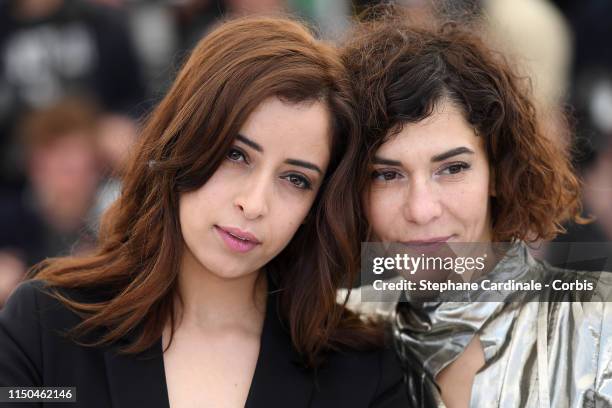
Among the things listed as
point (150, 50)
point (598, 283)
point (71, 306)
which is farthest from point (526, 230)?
point (150, 50)

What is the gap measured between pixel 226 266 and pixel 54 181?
2.03 m

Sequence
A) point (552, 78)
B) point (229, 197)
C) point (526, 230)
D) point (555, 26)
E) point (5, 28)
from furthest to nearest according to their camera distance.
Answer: point (5, 28)
point (555, 26)
point (552, 78)
point (526, 230)
point (229, 197)

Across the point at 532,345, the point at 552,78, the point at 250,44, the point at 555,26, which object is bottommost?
the point at 532,345

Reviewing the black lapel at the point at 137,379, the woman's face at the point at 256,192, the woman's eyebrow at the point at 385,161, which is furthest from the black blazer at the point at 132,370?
the woman's eyebrow at the point at 385,161

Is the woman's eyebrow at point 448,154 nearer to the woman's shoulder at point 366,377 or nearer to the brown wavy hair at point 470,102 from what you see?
the brown wavy hair at point 470,102

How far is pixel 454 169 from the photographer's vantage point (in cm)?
255

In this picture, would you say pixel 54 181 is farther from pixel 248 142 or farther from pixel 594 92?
pixel 594 92

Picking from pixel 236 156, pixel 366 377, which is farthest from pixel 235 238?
pixel 366 377

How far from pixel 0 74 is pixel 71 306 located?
2.49m

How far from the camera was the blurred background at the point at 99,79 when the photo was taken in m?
4.12

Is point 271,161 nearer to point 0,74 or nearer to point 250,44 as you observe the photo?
point 250,44

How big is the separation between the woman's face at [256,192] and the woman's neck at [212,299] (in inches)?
5.1

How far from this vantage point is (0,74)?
15.0 feet

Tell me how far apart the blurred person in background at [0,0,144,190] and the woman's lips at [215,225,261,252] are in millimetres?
2261
